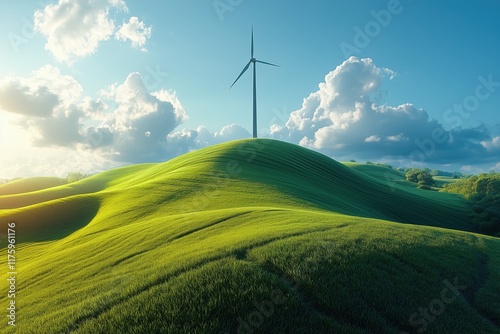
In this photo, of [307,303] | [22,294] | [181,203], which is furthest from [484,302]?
[181,203]

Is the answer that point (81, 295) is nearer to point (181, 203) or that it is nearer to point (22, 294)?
point (22, 294)

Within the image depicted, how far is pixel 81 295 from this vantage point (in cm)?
1274

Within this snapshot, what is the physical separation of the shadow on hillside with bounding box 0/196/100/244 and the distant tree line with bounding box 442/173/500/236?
95009 millimetres

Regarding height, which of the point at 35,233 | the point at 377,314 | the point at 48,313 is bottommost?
the point at 35,233

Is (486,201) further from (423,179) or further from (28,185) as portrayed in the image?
(28,185)

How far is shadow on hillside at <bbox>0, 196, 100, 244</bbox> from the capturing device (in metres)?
38.0

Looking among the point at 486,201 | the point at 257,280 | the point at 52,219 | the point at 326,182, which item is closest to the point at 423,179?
the point at 486,201

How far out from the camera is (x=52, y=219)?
4322cm

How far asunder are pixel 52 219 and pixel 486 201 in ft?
375

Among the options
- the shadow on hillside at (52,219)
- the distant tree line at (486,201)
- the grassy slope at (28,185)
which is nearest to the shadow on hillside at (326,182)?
the distant tree line at (486,201)

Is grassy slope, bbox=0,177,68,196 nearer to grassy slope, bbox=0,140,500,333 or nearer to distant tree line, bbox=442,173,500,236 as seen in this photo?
grassy slope, bbox=0,140,500,333

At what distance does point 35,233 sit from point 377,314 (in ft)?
144

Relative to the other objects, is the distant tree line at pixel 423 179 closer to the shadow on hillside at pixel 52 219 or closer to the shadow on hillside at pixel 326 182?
the shadow on hillside at pixel 326 182

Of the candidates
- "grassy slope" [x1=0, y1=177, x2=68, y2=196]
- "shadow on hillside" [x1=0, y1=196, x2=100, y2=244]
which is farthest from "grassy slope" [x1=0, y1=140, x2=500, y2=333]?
"grassy slope" [x1=0, y1=177, x2=68, y2=196]
